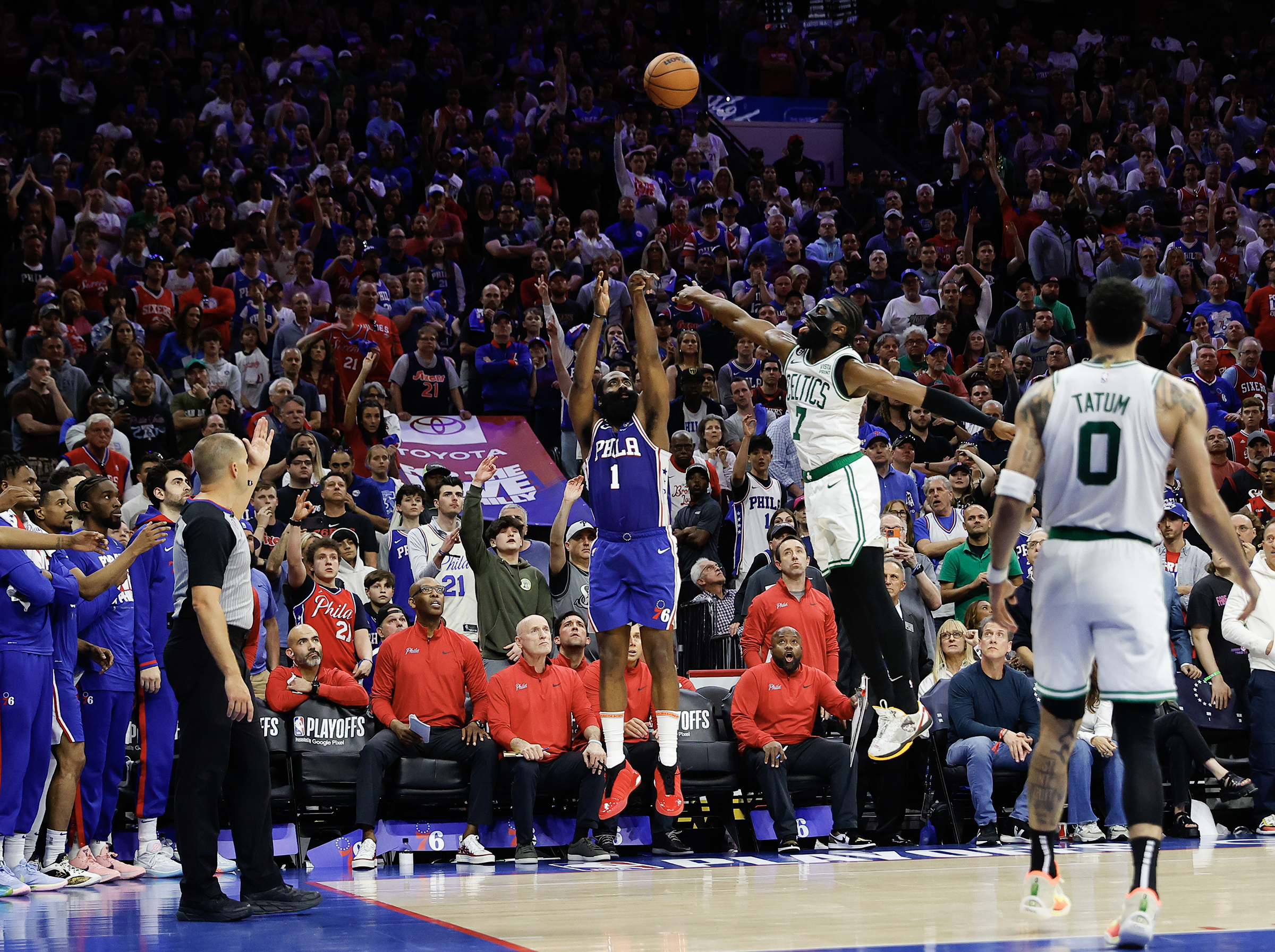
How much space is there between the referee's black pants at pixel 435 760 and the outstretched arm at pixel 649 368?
3155 millimetres

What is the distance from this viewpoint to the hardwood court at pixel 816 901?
640 centimetres

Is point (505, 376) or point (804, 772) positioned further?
point (505, 376)

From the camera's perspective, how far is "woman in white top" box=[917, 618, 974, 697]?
38.7ft

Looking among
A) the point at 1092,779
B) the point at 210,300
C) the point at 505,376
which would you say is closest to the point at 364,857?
the point at 1092,779

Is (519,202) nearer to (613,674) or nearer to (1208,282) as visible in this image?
(1208,282)

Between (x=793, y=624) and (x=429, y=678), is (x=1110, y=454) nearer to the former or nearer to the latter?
(x=793, y=624)

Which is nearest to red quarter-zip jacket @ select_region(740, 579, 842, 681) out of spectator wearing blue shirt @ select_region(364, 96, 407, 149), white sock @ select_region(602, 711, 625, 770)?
white sock @ select_region(602, 711, 625, 770)

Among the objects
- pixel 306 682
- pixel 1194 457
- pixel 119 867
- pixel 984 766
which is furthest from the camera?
pixel 984 766

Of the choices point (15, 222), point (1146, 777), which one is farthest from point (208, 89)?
point (1146, 777)

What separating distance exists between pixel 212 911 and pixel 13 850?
8.00 ft

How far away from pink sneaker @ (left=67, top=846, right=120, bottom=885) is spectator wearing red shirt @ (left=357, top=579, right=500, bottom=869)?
1715mm

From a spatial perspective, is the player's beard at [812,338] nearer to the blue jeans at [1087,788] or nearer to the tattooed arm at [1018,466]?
the tattooed arm at [1018,466]

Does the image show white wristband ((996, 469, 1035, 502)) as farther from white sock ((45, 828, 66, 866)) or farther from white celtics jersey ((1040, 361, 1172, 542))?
white sock ((45, 828, 66, 866))

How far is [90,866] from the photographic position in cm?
944
